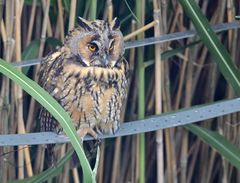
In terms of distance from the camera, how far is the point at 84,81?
5.47 ft

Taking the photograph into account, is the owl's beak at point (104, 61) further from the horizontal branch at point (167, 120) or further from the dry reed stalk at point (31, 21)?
the dry reed stalk at point (31, 21)

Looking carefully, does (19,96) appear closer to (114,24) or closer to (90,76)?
(90,76)

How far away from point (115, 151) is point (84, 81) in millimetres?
304

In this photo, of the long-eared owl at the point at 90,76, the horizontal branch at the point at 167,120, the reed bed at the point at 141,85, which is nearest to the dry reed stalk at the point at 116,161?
the reed bed at the point at 141,85

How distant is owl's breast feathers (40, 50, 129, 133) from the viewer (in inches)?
65.5

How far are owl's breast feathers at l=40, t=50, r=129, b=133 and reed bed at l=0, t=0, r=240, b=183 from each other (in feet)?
0.25

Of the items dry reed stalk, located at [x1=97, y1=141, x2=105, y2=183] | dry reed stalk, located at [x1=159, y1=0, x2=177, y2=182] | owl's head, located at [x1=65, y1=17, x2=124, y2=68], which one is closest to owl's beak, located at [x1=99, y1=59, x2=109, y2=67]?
owl's head, located at [x1=65, y1=17, x2=124, y2=68]

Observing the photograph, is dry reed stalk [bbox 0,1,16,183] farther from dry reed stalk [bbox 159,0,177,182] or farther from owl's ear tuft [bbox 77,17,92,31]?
dry reed stalk [bbox 159,0,177,182]

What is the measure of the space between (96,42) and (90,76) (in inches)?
4.3

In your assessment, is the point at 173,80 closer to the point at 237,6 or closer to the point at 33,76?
the point at 237,6

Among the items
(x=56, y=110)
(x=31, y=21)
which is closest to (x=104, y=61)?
(x=31, y=21)

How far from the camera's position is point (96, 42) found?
1.60 m

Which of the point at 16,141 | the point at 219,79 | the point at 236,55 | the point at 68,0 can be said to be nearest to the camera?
the point at 16,141

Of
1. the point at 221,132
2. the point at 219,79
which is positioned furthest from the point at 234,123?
the point at 219,79
